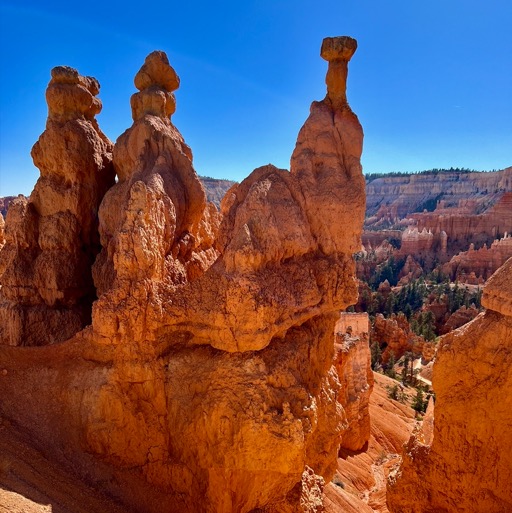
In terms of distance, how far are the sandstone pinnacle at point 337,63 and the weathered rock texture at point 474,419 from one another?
486cm

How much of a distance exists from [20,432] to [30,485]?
1.41 m

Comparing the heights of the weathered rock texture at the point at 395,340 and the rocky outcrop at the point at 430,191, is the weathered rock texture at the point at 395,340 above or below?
below

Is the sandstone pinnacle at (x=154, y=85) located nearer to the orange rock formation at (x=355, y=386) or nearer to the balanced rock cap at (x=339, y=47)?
the balanced rock cap at (x=339, y=47)

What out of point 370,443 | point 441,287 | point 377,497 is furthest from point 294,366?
point 441,287

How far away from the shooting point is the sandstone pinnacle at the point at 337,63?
9.01 m

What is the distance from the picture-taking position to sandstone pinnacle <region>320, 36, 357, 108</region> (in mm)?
9008

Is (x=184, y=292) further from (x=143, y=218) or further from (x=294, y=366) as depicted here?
(x=294, y=366)

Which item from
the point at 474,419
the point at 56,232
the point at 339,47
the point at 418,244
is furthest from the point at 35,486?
the point at 418,244

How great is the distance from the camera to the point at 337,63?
30.1ft

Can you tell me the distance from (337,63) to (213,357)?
20.8ft

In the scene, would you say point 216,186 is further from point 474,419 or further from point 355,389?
point 474,419

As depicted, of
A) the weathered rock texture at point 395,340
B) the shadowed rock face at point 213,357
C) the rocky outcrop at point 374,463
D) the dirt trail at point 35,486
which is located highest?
the shadowed rock face at point 213,357

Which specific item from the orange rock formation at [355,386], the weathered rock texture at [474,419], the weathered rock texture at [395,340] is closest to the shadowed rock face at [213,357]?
the weathered rock texture at [474,419]

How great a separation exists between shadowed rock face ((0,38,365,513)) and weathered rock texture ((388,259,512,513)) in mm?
2388
